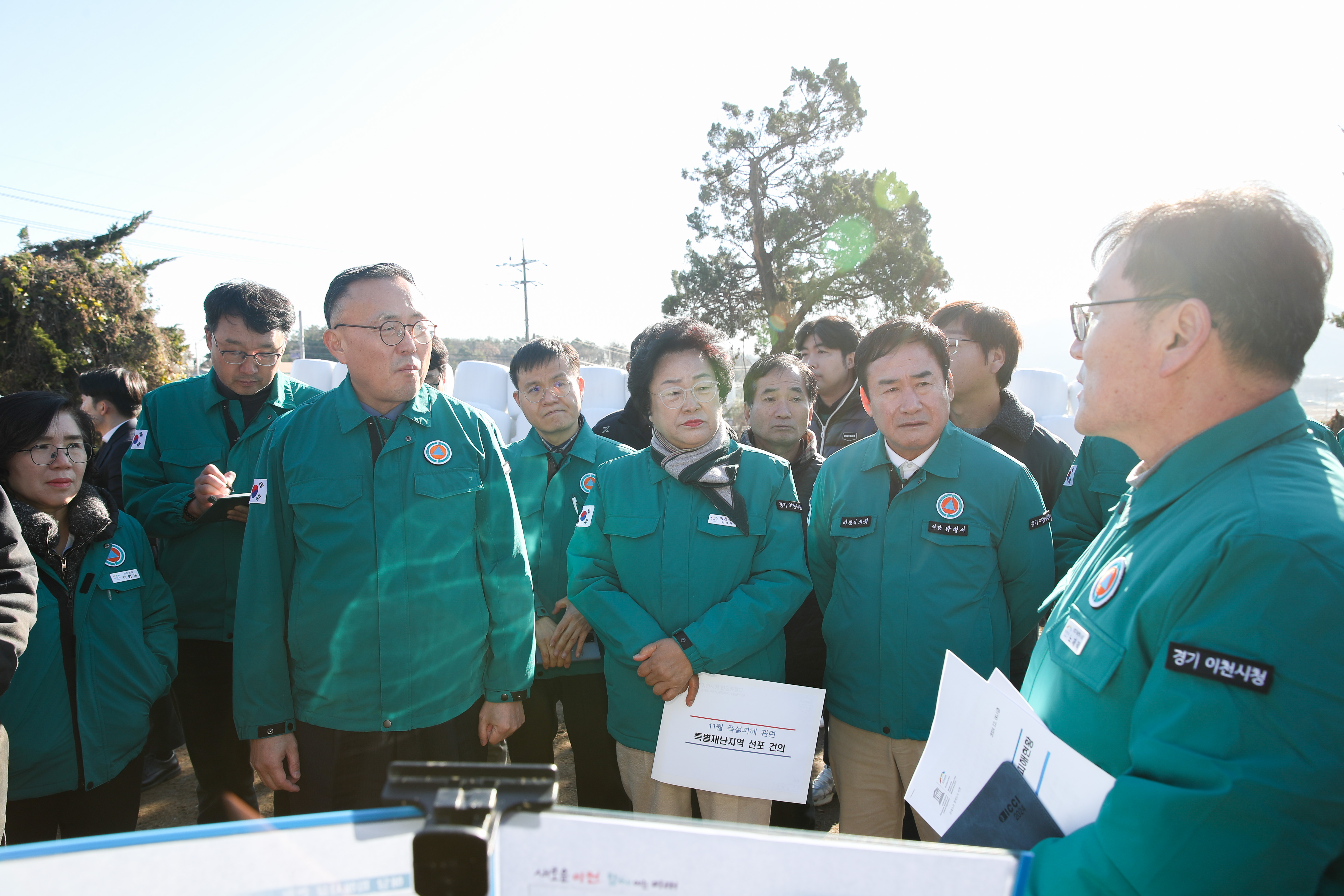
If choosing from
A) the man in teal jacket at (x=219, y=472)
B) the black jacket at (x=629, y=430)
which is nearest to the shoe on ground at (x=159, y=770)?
the man in teal jacket at (x=219, y=472)

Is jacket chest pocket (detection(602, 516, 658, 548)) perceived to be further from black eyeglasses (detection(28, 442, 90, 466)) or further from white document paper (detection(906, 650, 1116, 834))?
black eyeglasses (detection(28, 442, 90, 466))

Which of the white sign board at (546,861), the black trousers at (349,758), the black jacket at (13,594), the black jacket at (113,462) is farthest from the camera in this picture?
the black jacket at (113,462)

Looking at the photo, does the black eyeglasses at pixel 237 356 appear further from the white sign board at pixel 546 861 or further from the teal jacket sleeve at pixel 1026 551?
the teal jacket sleeve at pixel 1026 551

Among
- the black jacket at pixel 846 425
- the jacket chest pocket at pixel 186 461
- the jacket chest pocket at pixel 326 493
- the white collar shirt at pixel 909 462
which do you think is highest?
the black jacket at pixel 846 425

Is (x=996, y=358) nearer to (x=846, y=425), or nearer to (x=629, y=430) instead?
(x=846, y=425)

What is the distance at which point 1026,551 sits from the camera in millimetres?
2246

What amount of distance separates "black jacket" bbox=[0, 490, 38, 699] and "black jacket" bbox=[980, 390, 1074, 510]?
348 cm

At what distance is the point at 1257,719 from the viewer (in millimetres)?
835

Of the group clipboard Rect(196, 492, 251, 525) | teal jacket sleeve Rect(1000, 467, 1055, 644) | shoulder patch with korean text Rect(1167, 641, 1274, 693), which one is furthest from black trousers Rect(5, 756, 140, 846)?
teal jacket sleeve Rect(1000, 467, 1055, 644)

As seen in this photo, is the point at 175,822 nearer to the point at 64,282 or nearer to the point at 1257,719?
the point at 1257,719

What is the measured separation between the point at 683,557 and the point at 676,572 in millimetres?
55

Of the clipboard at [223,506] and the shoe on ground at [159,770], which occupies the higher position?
the clipboard at [223,506]

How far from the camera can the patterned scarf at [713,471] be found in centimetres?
232

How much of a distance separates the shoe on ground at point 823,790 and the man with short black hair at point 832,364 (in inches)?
71.4
